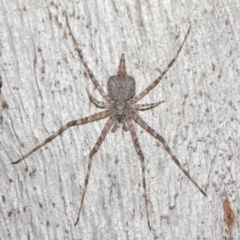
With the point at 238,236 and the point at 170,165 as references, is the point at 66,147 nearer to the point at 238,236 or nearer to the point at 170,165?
the point at 170,165

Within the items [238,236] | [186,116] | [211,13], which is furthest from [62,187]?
[211,13]

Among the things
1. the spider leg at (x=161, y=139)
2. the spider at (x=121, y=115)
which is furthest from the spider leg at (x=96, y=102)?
the spider leg at (x=161, y=139)

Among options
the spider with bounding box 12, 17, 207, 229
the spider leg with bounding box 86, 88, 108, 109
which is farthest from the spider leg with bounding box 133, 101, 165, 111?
the spider leg with bounding box 86, 88, 108, 109

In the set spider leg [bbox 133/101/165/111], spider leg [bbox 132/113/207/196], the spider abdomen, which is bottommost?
spider leg [bbox 132/113/207/196]

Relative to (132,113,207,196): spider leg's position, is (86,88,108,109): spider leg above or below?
above

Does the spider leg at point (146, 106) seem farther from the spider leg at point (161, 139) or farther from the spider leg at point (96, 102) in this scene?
the spider leg at point (96, 102)

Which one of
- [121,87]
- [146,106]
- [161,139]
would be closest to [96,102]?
[121,87]

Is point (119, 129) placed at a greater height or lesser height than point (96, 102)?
lesser

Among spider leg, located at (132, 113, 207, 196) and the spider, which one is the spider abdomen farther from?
spider leg, located at (132, 113, 207, 196)

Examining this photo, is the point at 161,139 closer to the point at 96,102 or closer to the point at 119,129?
the point at 119,129
